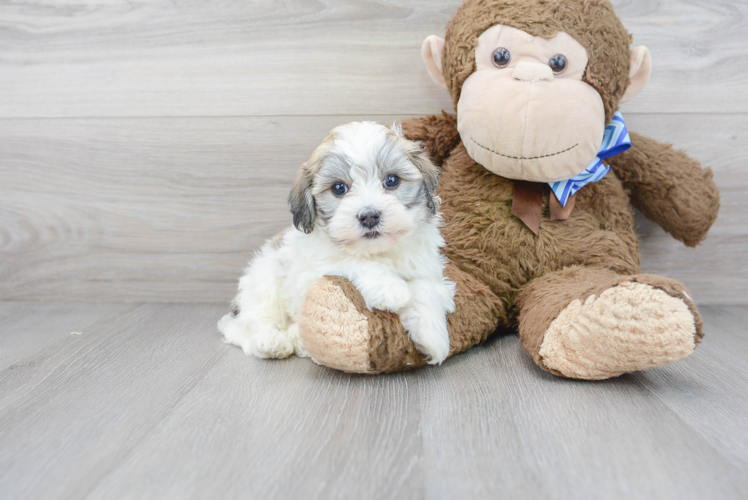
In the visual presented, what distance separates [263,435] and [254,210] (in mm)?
1104

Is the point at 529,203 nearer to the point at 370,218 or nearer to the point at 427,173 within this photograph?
the point at 427,173

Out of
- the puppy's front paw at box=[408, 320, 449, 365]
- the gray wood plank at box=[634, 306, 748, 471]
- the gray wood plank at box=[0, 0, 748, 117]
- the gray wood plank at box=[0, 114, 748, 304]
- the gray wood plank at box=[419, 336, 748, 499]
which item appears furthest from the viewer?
the gray wood plank at box=[0, 114, 748, 304]

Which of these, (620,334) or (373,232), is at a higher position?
(373,232)

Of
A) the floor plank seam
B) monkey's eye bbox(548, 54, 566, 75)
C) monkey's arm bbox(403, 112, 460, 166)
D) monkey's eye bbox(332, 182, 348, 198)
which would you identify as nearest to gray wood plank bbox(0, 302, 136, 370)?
the floor plank seam

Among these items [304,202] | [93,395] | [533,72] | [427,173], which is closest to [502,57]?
[533,72]

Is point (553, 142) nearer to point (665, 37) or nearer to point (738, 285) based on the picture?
point (665, 37)

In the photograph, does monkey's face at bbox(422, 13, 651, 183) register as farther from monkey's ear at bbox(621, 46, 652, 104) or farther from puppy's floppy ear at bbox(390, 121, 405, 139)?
puppy's floppy ear at bbox(390, 121, 405, 139)

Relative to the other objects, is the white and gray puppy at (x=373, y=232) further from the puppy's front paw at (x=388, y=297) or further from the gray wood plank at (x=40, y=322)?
the gray wood plank at (x=40, y=322)

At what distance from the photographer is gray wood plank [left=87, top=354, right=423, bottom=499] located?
0.89 m

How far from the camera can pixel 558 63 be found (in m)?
1.43

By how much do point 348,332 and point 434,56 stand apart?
3.07ft

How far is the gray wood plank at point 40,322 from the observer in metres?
1.67

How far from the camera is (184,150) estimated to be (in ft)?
6.49

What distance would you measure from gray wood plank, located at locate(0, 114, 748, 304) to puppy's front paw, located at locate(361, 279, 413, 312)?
2.65 ft
